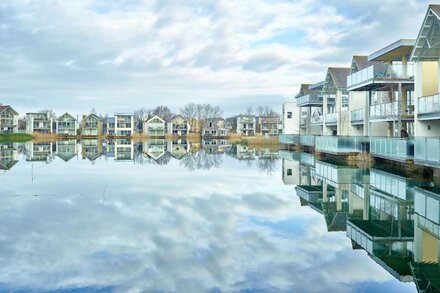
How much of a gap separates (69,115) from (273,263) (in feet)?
372


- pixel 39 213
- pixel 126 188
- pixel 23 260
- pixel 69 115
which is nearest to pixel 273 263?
pixel 23 260

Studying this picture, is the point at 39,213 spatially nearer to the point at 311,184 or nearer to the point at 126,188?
the point at 126,188

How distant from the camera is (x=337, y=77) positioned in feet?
146

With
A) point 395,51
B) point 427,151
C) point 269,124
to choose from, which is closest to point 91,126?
point 269,124

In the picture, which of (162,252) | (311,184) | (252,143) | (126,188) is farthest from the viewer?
(252,143)

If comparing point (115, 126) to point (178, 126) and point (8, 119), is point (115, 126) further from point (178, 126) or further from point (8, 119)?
point (8, 119)

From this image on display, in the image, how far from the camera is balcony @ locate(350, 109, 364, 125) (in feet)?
122

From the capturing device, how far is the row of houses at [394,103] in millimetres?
22672

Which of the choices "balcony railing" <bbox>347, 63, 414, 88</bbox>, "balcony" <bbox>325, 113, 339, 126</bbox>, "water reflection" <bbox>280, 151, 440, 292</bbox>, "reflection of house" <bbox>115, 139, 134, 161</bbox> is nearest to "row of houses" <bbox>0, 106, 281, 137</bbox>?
"reflection of house" <bbox>115, 139, 134, 161</bbox>

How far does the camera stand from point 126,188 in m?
19.9

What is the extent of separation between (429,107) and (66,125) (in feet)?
341

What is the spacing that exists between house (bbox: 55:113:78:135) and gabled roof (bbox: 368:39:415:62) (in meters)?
94.2

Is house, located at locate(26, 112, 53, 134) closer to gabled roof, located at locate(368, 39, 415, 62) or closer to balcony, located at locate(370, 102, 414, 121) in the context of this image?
gabled roof, located at locate(368, 39, 415, 62)

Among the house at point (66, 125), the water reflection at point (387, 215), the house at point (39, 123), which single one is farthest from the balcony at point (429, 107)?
the house at point (39, 123)
